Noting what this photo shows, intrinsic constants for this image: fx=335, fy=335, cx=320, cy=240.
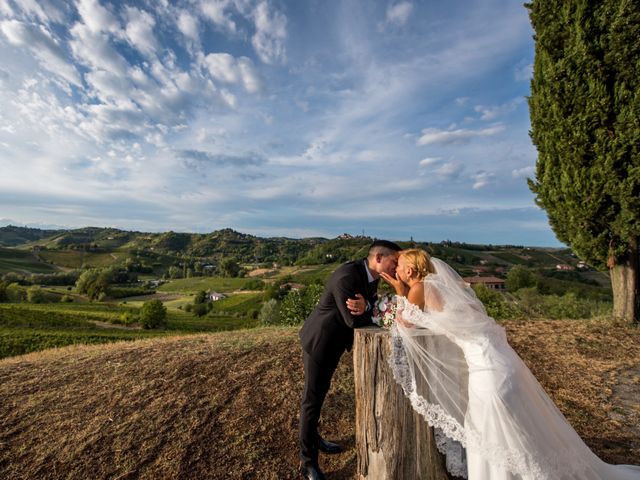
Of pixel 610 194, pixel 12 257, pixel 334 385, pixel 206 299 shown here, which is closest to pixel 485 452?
pixel 334 385

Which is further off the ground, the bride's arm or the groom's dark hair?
the groom's dark hair

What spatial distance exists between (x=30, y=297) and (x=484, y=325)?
7862 centimetres

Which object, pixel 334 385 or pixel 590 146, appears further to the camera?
pixel 590 146

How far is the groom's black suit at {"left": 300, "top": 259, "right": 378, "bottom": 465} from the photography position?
3615 millimetres

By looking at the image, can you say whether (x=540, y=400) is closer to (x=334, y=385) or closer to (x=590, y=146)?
(x=334, y=385)

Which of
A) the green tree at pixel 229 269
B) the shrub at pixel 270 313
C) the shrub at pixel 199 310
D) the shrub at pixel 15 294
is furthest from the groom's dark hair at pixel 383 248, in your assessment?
the green tree at pixel 229 269

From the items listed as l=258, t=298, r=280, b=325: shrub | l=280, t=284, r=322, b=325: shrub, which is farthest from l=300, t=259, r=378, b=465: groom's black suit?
l=258, t=298, r=280, b=325: shrub

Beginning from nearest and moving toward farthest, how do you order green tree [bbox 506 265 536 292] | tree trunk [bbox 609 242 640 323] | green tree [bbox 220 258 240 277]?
tree trunk [bbox 609 242 640 323]
green tree [bbox 506 265 536 292]
green tree [bbox 220 258 240 277]

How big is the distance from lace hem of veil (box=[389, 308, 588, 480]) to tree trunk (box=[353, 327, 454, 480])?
0.08m

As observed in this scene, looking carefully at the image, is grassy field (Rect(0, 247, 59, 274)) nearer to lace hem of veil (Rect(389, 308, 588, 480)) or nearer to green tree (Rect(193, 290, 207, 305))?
green tree (Rect(193, 290, 207, 305))

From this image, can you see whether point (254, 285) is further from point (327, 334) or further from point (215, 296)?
point (327, 334)

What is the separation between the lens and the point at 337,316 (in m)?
3.69

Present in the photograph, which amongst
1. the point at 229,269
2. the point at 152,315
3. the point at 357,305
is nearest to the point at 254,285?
the point at 229,269

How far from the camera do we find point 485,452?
2.94 metres
